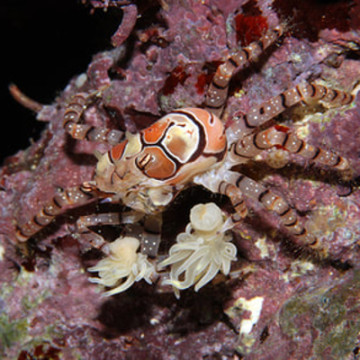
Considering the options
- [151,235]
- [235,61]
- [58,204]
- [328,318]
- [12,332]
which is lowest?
[328,318]

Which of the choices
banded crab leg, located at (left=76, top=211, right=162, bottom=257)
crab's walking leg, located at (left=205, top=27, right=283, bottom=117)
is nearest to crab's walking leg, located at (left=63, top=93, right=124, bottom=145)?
banded crab leg, located at (left=76, top=211, right=162, bottom=257)

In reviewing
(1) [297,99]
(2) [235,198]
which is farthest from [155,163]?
(1) [297,99]

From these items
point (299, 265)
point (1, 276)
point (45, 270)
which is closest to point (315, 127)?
point (299, 265)

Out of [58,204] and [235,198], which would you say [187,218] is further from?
[58,204]

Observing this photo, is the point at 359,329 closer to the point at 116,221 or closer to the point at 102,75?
the point at 116,221

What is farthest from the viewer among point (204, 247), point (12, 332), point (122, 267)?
point (12, 332)

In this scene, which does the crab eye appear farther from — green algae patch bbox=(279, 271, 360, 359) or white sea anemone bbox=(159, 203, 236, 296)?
green algae patch bbox=(279, 271, 360, 359)

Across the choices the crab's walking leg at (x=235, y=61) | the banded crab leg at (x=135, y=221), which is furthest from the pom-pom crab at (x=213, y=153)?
the banded crab leg at (x=135, y=221)
